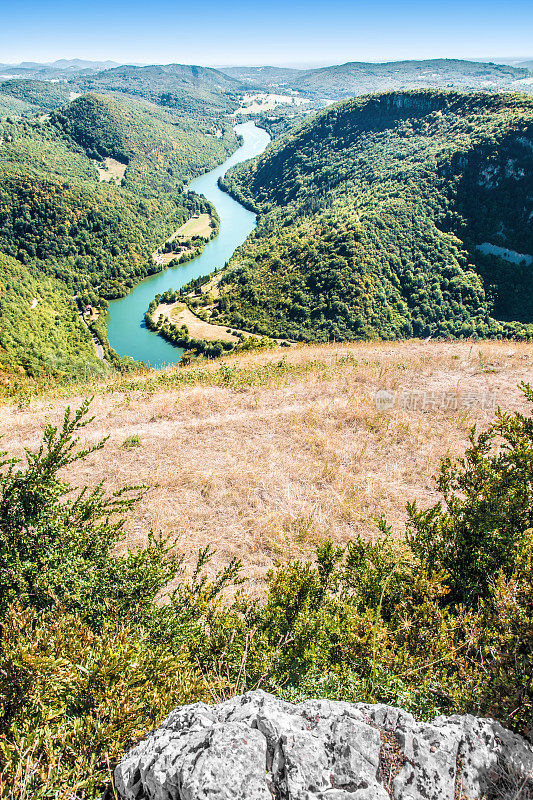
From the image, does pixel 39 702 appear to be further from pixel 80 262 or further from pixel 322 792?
pixel 80 262

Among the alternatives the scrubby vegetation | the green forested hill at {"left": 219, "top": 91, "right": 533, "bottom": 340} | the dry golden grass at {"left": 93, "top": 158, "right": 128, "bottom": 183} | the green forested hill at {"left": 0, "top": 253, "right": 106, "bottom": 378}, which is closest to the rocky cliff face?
the scrubby vegetation

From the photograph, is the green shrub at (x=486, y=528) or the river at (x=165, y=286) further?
the river at (x=165, y=286)

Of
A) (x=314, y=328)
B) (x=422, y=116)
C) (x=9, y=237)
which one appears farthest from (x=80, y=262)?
(x=422, y=116)

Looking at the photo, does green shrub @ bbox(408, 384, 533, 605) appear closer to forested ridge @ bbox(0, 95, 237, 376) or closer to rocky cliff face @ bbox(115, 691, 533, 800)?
rocky cliff face @ bbox(115, 691, 533, 800)

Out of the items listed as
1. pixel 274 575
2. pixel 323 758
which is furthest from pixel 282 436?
pixel 323 758

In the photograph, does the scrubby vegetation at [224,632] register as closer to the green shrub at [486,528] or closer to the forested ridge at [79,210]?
the green shrub at [486,528]

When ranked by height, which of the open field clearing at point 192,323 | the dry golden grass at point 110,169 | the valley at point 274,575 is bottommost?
the open field clearing at point 192,323

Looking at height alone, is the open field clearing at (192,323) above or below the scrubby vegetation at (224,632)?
below

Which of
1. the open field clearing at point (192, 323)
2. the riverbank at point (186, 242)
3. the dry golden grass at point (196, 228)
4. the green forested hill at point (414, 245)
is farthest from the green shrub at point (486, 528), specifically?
the dry golden grass at point (196, 228)
